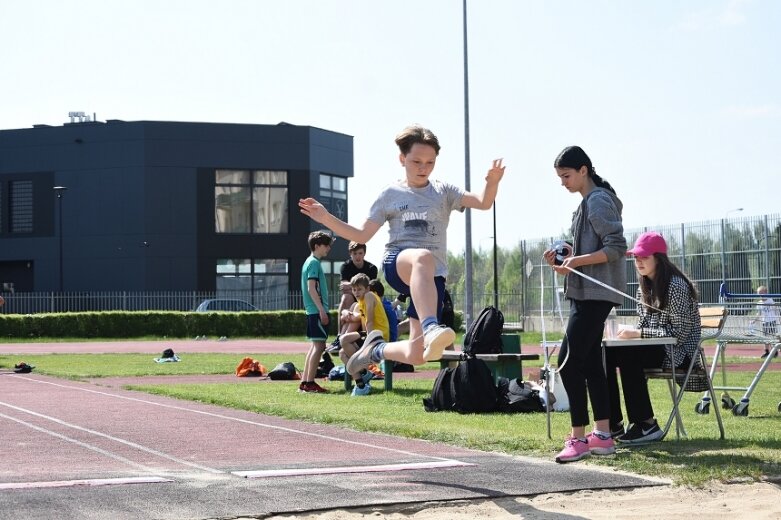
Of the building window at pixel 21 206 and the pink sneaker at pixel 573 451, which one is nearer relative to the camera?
the pink sneaker at pixel 573 451

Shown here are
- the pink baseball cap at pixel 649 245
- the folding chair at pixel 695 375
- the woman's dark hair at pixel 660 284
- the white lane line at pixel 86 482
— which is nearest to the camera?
the white lane line at pixel 86 482

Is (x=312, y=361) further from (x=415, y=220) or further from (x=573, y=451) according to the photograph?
(x=415, y=220)

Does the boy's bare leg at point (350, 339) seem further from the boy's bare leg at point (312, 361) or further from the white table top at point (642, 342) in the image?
the white table top at point (642, 342)

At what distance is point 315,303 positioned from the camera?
1427 cm

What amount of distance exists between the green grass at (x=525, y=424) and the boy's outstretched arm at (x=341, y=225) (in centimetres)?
206

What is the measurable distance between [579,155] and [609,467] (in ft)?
7.83

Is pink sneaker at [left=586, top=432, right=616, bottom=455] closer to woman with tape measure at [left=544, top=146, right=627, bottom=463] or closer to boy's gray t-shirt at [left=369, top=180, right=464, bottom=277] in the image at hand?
woman with tape measure at [left=544, top=146, right=627, bottom=463]

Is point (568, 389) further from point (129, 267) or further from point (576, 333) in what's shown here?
point (129, 267)

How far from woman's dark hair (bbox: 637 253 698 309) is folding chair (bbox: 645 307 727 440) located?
1.48 feet

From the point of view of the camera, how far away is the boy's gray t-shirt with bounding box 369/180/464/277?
25.3ft

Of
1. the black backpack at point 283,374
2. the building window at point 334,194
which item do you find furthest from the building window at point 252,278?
the black backpack at point 283,374

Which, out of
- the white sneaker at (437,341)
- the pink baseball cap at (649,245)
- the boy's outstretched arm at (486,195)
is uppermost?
the boy's outstretched arm at (486,195)

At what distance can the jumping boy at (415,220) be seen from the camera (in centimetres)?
757

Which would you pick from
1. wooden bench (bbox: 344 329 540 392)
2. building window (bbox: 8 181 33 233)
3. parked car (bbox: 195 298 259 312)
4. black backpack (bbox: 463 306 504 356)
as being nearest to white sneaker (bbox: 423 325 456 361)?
wooden bench (bbox: 344 329 540 392)
